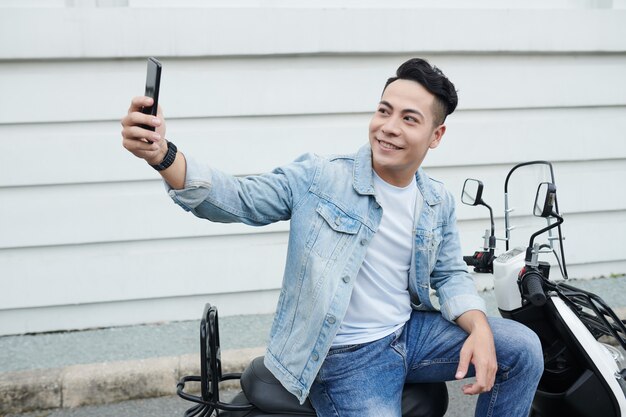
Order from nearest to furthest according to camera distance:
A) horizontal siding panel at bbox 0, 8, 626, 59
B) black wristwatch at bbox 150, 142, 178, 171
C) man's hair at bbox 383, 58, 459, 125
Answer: black wristwatch at bbox 150, 142, 178, 171 → man's hair at bbox 383, 58, 459, 125 → horizontal siding panel at bbox 0, 8, 626, 59

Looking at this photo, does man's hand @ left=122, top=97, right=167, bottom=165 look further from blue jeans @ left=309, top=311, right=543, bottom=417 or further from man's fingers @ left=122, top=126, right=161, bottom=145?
blue jeans @ left=309, top=311, right=543, bottom=417

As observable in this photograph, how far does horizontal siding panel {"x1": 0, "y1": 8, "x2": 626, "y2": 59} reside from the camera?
4.15 meters

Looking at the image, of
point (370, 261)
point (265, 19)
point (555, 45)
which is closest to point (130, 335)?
point (265, 19)

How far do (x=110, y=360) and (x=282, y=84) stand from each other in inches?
79.6

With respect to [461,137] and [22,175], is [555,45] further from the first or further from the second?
[22,175]

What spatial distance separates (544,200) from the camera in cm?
230

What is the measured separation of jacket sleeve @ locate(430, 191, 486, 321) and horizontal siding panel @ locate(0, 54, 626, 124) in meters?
2.32

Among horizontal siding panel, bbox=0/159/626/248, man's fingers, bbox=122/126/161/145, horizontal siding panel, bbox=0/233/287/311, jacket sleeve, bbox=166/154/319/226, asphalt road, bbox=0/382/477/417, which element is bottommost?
asphalt road, bbox=0/382/477/417

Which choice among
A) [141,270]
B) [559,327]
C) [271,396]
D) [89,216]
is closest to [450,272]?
[559,327]

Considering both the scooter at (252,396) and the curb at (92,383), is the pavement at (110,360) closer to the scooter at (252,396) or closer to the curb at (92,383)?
the curb at (92,383)

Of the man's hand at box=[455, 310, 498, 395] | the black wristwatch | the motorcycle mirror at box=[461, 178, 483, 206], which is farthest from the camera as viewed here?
the motorcycle mirror at box=[461, 178, 483, 206]

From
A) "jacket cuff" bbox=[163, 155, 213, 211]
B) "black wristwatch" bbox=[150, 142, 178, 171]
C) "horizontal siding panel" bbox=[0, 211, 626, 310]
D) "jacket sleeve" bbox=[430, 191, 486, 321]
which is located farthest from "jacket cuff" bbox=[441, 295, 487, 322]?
"horizontal siding panel" bbox=[0, 211, 626, 310]

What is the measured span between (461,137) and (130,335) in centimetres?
259

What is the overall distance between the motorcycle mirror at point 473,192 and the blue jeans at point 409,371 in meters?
0.43
